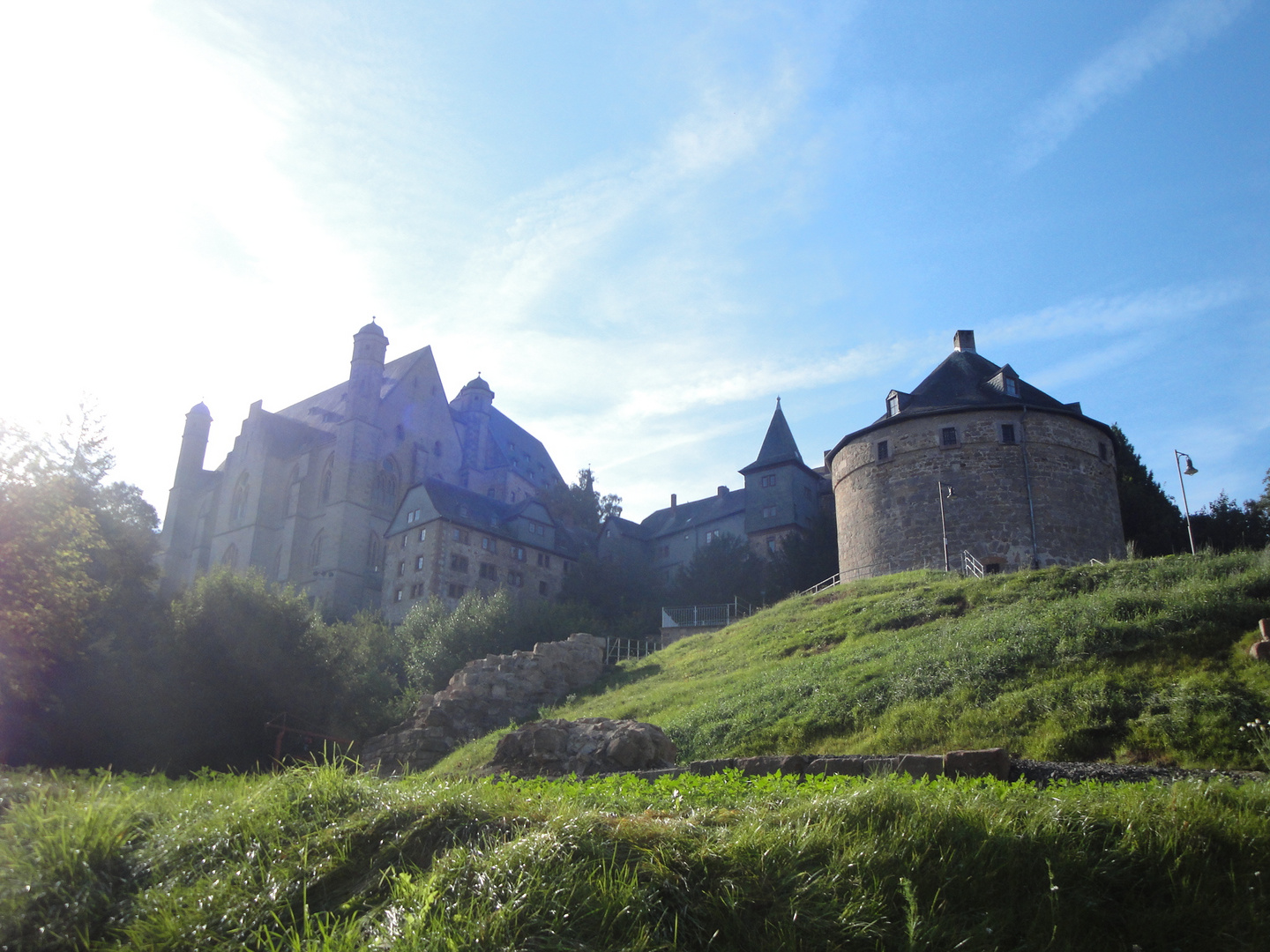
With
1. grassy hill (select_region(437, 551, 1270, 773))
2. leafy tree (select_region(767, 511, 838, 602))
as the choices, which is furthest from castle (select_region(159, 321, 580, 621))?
grassy hill (select_region(437, 551, 1270, 773))

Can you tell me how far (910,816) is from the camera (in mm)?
5508

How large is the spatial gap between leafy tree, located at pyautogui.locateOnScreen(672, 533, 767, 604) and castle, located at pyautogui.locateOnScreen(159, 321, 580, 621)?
33.3ft

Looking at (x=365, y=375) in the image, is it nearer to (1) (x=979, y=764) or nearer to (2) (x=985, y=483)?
(2) (x=985, y=483)

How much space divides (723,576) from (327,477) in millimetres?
29515

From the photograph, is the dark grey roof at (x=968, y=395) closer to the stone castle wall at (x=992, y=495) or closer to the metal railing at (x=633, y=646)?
the stone castle wall at (x=992, y=495)

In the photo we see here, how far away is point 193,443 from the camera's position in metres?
73.3

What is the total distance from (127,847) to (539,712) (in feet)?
72.8

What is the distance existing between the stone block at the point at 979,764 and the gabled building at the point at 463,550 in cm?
4114

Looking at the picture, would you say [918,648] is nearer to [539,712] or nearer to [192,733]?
[539,712]


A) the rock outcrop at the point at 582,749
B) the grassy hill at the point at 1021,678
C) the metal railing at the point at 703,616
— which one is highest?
the metal railing at the point at 703,616

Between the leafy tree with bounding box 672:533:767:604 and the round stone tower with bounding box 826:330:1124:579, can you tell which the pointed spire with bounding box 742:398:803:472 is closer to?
the leafy tree with bounding box 672:533:767:604

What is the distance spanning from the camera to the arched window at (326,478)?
→ 6125cm

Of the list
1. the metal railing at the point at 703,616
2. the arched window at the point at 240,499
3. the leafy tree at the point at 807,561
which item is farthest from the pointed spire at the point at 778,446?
the arched window at the point at 240,499

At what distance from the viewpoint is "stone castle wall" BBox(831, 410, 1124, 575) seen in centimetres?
3195
